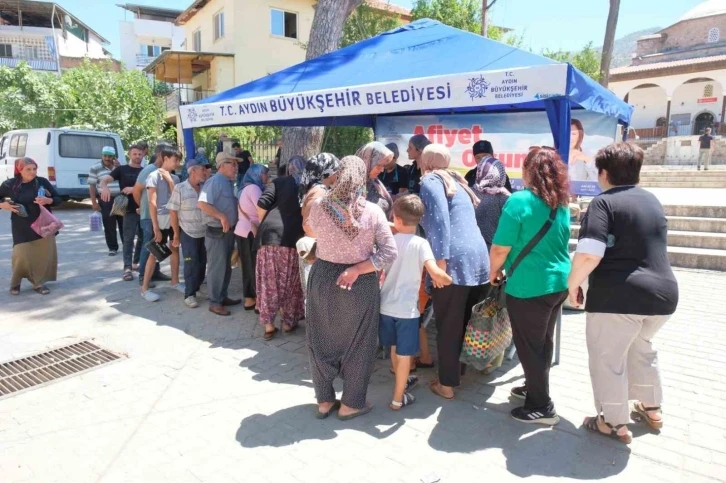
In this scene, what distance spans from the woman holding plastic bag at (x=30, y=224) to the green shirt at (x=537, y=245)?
5.44 m

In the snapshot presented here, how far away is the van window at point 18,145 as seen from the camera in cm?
1308

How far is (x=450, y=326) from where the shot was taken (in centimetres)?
333

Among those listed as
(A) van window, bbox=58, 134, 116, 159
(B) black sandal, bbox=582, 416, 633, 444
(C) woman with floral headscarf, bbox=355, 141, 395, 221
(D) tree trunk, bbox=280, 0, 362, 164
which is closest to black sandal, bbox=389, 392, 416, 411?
(B) black sandal, bbox=582, 416, 633, 444

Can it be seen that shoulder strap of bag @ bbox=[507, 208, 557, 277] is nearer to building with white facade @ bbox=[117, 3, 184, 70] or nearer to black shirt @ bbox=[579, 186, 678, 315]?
black shirt @ bbox=[579, 186, 678, 315]

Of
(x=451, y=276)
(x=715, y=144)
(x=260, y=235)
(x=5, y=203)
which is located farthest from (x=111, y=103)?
(x=715, y=144)

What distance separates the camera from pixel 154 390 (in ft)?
11.7

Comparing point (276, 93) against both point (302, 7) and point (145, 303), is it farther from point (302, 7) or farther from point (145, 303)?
point (302, 7)

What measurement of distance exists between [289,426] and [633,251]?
2.30m

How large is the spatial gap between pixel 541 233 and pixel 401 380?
1.32m

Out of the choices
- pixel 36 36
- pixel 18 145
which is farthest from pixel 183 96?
pixel 36 36

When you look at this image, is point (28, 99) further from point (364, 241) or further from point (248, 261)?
point (364, 241)

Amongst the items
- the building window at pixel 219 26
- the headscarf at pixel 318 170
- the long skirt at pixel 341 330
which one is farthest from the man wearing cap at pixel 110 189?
the building window at pixel 219 26

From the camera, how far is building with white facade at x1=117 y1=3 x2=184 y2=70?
3638 centimetres

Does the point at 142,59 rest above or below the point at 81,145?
above
